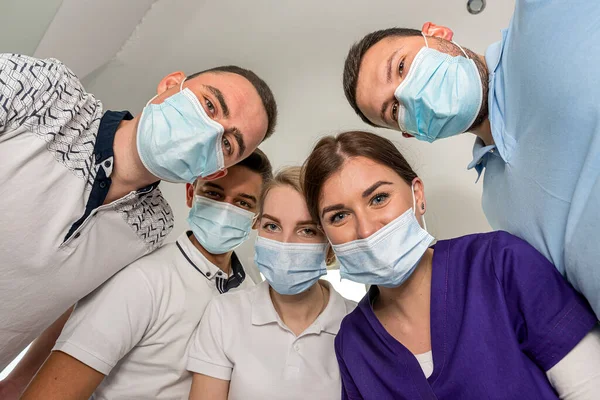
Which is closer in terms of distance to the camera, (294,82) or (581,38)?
(581,38)

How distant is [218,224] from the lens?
149cm

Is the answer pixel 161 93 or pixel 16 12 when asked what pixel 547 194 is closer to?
pixel 161 93

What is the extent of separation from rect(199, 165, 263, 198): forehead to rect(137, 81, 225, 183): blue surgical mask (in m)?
0.24

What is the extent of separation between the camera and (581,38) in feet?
2.90

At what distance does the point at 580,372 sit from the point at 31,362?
1584mm

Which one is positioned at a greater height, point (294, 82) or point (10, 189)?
point (294, 82)

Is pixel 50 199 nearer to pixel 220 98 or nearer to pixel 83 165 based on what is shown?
pixel 83 165

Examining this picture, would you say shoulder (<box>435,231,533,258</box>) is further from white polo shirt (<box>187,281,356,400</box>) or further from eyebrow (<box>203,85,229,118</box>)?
eyebrow (<box>203,85,229,118</box>)

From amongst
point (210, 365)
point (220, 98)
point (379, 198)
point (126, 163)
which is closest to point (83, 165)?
point (126, 163)

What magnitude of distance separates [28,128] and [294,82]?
1165mm

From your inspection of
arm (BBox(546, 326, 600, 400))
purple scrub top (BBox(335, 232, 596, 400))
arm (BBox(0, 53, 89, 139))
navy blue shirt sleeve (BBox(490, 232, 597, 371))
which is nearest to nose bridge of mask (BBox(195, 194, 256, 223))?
arm (BBox(0, 53, 89, 139))

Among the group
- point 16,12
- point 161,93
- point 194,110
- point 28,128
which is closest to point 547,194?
point 194,110

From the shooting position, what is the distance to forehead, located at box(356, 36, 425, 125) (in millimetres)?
1210

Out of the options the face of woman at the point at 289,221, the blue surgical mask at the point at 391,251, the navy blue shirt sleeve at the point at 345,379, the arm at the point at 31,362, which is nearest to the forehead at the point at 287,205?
the face of woman at the point at 289,221
